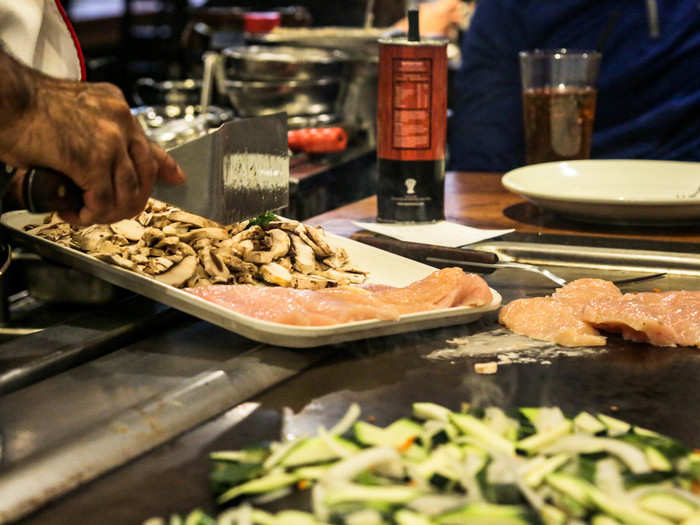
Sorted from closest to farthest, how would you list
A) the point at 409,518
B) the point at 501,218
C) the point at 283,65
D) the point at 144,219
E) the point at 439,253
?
the point at 409,518 < the point at 144,219 < the point at 439,253 < the point at 501,218 < the point at 283,65

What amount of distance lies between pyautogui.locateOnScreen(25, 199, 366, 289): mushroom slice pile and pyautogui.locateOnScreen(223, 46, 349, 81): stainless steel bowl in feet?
5.08

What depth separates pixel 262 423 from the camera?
1.16m

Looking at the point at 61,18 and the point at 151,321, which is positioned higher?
the point at 61,18

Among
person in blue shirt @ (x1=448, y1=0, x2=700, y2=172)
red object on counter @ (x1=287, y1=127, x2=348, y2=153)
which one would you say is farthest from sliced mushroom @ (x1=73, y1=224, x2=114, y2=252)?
person in blue shirt @ (x1=448, y1=0, x2=700, y2=172)

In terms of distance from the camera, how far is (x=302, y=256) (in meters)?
1.67

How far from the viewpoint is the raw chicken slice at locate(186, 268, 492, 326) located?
1.37 meters

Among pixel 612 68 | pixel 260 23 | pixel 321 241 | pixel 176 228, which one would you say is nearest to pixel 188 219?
pixel 176 228

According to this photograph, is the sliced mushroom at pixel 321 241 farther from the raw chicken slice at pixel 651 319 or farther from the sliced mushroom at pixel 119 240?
the raw chicken slice at pixel 651 319

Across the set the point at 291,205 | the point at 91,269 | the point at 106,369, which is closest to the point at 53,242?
the point at 91,269

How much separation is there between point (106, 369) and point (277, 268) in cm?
39

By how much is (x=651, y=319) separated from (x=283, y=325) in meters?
0.56

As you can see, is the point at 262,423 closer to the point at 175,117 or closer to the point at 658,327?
the point at 658,327

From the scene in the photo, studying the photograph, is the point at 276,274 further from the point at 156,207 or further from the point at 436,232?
the point at 436,232

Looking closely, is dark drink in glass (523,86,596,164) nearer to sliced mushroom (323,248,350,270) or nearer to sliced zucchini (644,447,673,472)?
sliced mushroom (323,248,350,270)
